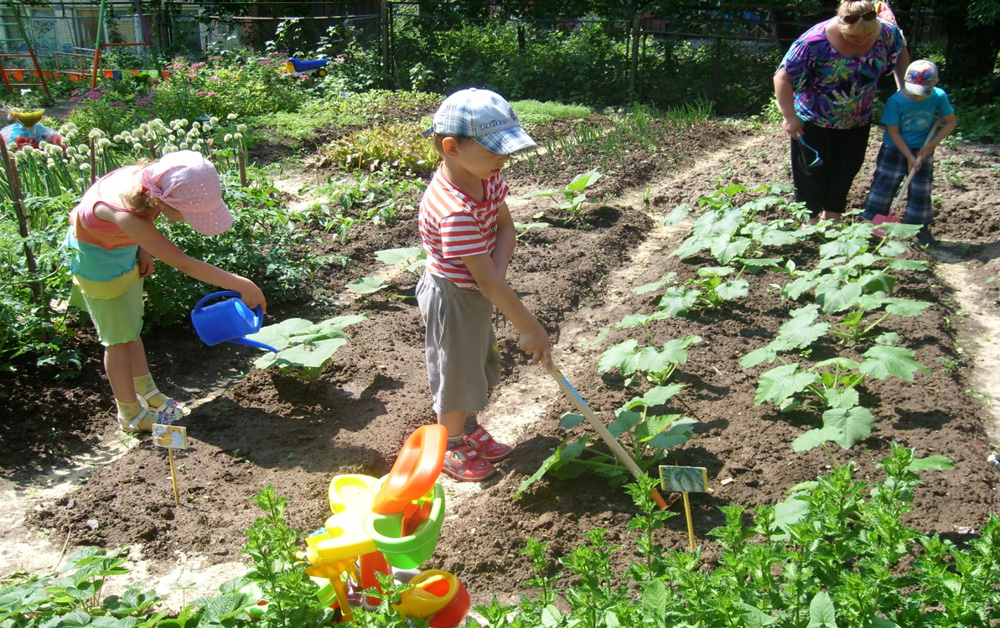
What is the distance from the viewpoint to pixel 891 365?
2.98 meters

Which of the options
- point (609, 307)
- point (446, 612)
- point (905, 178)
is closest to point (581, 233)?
point (609, 307)

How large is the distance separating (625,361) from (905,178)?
3.24 meters

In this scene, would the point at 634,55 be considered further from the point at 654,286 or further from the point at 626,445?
the point at 626,445

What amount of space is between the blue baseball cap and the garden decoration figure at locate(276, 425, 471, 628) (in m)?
0.93

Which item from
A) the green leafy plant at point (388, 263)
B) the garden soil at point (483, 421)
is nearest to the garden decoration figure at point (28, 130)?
the garden soil at point (483, 421)

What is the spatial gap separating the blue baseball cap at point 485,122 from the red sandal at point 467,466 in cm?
125

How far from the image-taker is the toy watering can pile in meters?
1.94

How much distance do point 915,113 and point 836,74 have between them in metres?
0.84

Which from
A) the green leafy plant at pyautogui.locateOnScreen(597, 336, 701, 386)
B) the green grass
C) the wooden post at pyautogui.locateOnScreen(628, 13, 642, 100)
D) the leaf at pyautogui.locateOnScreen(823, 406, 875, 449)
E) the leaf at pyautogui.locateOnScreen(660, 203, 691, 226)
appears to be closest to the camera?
the leaf at pyautogui.locateOnScreen(823, 406, 875, 449)

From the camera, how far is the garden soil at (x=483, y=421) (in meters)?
2.68

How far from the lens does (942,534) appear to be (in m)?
2.50

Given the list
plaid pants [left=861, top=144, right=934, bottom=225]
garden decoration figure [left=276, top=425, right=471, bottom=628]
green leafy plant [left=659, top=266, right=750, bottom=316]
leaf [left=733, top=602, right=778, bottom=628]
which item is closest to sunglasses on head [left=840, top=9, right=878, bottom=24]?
plaid pants [left=861, top=144, right=934, bottom=225]

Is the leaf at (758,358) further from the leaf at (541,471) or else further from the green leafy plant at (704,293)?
the leaf at (541,471)

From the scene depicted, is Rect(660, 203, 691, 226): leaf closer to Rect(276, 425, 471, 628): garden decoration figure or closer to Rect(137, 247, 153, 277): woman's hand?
Rect(137, 247, 153, 277): woman's hand
